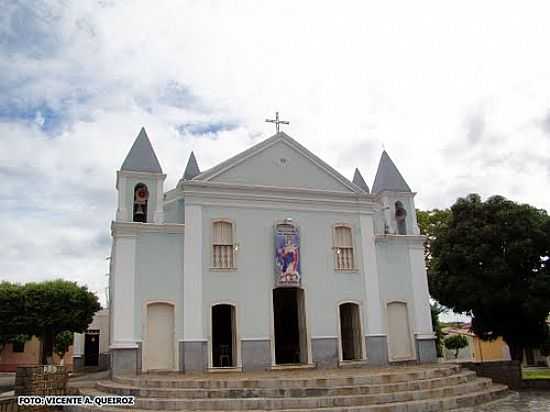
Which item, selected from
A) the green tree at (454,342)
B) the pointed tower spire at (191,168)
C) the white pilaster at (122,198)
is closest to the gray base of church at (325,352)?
the white pilaster at (122,198)

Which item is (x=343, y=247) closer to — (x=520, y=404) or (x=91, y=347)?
(x=520, y=404)

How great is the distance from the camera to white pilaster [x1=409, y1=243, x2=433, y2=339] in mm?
21594

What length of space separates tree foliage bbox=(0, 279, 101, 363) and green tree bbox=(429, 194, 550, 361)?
19.1 metres

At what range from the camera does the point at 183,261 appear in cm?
1928

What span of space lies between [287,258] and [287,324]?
466cm

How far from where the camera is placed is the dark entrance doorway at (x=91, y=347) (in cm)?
3441

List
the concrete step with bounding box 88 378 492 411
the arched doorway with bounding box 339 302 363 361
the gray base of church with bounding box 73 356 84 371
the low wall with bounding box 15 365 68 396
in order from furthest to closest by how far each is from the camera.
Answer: the gray base of church with bounding box 73 356 84 371 → the arched doorway with bounding box 339 302 363 361 → the low wall with bounding box 15 365 68 396 → the concrete step with bounding box 88 378 492 411

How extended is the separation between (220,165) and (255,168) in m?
1.46

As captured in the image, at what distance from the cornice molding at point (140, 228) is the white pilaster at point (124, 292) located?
13 centimetres

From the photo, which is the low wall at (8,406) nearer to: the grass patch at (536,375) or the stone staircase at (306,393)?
the stone staircase at (306,393)

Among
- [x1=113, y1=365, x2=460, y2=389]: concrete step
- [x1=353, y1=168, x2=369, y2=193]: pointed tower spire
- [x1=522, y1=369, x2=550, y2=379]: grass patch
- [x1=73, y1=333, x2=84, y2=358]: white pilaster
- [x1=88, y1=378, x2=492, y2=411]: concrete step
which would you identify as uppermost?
[x1=353, y1=168, x2=369, y2=193]: pointed tower spire

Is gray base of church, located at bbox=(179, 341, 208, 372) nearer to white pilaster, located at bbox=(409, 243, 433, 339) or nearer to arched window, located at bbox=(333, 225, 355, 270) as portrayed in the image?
arched window, located at bbox=(333, 225, 355, 270)

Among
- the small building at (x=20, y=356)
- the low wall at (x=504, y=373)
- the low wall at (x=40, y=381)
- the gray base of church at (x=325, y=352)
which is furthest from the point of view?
the small building at (x=20, y=356)

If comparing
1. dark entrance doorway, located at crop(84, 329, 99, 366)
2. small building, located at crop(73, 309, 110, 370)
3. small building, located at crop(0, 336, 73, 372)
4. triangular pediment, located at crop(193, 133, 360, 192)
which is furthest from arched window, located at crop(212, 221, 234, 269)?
small building, located at crop(0, 336, 73, 372)
